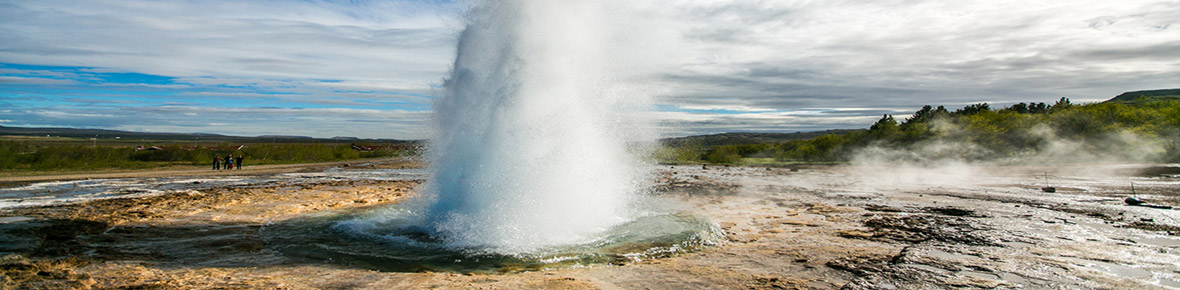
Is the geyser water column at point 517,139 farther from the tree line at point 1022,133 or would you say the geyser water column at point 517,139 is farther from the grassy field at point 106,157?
the tree line at point 1022,133

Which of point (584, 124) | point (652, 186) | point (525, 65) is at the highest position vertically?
point (525, 65)

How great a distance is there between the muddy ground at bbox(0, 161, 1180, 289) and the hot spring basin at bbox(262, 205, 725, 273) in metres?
0.32

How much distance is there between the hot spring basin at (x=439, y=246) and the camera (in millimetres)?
6625

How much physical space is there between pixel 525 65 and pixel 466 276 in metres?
3.83

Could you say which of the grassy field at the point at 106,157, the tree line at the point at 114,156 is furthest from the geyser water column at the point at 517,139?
the tree line at the point at 114,156

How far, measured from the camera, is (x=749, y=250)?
7.56 metres

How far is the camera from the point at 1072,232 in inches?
352

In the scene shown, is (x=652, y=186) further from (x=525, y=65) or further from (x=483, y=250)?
(x=483, y=250)

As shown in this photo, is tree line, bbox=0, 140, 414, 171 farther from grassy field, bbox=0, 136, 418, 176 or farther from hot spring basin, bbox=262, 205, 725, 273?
hot spring basin, bbox=262, 205, 725, 273

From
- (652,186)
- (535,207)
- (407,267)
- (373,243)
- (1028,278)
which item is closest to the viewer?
(1028,278)

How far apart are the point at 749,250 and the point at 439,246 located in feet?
13.0

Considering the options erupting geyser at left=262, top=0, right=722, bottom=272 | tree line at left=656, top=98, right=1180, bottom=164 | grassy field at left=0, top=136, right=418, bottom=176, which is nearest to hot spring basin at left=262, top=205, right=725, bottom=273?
erupting geyser at left=262, top=0, right=722, bottom=272

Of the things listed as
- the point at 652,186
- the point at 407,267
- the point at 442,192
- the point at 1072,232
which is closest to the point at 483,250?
the point at 407,267

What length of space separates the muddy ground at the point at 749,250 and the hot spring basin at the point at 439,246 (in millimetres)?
318
